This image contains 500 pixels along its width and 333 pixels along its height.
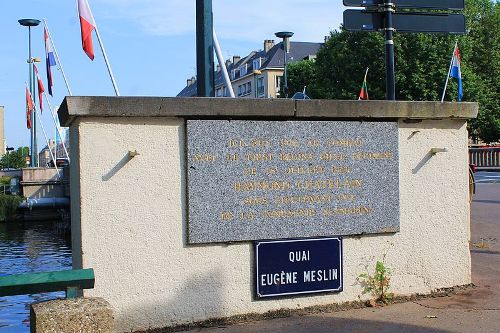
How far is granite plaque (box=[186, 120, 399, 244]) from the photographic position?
588cm

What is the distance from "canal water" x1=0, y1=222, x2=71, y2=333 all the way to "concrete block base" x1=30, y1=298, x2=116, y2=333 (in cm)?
583

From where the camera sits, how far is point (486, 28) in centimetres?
5831

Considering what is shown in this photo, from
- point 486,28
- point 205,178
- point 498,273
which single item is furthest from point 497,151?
point 205,178

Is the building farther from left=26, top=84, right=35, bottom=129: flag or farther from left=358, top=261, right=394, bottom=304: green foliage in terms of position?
left=358, top=261, right=394, bottom=304: green foliage

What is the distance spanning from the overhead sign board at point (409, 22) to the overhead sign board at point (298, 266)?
2601 mm

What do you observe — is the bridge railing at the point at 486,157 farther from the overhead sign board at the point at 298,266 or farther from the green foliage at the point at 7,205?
the overhead sign board at the point at 298,266

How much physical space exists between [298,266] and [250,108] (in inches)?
63.2

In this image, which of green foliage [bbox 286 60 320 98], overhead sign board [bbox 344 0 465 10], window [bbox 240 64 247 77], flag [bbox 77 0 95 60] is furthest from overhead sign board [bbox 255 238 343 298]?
window [bbox 240 64 247 77]

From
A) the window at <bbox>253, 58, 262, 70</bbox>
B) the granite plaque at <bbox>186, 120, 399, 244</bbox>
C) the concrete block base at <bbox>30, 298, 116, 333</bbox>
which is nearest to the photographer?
the concrete block base at <bbox>30, 298, 116, 333</bbox>

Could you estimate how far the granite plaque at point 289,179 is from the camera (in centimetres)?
588

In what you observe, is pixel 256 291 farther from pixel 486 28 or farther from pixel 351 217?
pixel 486 28

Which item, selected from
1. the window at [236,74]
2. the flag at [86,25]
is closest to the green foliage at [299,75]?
the window at [236,74]

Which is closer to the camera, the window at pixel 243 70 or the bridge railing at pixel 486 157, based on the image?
the bridge railing at pixel 486 157

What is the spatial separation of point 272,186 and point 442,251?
83.8 inches
